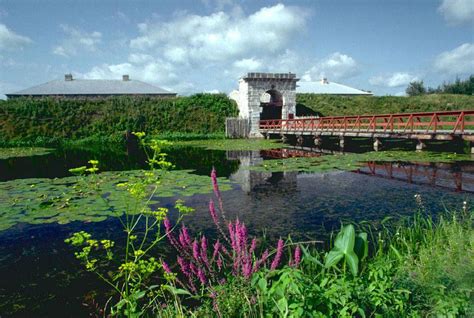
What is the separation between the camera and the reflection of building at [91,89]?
1578 inches

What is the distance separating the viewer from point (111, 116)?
105 feet

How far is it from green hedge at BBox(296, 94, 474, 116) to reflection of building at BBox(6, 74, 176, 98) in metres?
A: 17.4

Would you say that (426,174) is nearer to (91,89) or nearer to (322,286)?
(322,286)

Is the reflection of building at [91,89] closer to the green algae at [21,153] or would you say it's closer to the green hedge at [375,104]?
the green hedge at [375,104]

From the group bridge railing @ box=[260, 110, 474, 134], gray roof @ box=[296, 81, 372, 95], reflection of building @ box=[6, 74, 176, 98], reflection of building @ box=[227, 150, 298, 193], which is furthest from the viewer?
gray roof @ box=[296, 81, 372, 95]

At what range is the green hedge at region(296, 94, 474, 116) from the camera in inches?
1475

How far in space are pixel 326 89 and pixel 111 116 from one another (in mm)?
31899

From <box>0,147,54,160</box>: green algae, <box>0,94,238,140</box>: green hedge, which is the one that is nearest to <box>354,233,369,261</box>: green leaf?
<box>0,147,54,160</box>: green algae

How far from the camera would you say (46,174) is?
1273 centimetres

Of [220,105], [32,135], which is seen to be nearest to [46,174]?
[32,135]

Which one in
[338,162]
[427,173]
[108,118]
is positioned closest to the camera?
[427,173]

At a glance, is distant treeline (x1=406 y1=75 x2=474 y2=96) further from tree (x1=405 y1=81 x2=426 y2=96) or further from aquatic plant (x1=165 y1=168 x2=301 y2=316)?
aquatic plant (x1=165 y1=168 x2=301 y2=316)

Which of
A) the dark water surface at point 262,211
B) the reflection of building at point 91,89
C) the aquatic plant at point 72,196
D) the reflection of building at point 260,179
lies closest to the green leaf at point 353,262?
the dark water surface at point 262,211

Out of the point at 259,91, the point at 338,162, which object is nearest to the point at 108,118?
the point at 259,91
